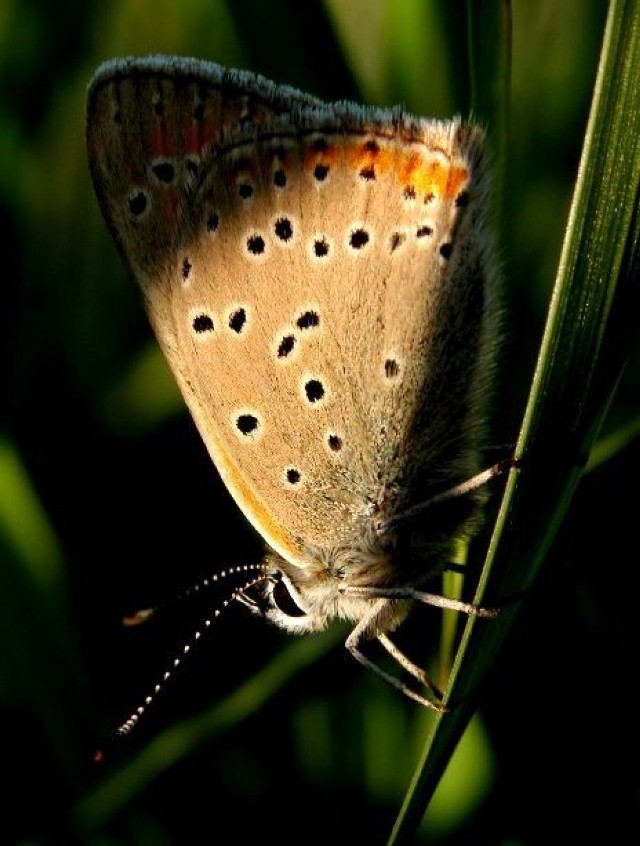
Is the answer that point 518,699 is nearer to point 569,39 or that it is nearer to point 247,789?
point 247,789

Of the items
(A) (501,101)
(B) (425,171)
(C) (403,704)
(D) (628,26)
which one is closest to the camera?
(D) (628,26)

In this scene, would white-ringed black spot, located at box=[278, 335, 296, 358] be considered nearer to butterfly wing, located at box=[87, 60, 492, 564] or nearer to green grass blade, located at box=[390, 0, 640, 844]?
butterfly wing, located at box=[87, 60, 492, 564]

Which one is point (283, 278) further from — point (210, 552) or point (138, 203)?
point (210, 552)

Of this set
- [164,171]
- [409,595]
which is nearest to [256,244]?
[164,171]

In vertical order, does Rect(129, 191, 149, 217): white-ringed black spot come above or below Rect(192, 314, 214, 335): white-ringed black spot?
above

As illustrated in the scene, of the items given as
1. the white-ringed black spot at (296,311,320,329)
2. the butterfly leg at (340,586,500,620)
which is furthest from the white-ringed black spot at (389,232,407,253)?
the butterfly leg at (340,586,500,620)

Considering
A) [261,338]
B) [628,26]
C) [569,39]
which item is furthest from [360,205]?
[628,26]

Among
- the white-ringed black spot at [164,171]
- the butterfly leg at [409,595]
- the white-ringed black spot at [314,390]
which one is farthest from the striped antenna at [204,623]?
the white-ringed black spot at [164,171]
